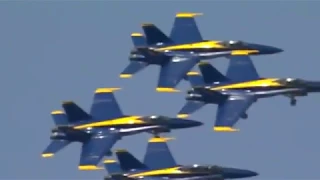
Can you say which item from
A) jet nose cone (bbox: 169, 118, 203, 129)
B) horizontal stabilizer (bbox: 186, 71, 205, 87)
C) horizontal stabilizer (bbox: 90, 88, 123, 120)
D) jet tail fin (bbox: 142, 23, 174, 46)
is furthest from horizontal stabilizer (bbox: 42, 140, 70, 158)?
horizontal stabilizer (bbox: 186, 71, 205, 87)

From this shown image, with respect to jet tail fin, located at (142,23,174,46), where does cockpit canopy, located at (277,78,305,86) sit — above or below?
below

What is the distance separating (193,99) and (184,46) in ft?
21.3

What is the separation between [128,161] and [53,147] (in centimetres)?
751

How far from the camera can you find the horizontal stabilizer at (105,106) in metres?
158

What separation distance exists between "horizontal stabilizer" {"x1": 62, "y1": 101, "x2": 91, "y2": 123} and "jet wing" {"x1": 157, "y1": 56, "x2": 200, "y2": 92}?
262 inches

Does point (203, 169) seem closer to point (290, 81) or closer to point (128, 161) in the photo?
point (128, 161)

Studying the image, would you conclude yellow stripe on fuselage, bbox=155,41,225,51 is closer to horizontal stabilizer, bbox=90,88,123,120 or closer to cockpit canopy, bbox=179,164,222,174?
horizontal stabilizer, bbox=90,88,123,120

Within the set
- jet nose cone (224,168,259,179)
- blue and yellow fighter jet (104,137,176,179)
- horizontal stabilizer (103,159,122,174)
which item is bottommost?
horizontal stabilizer (103,159,122,174)

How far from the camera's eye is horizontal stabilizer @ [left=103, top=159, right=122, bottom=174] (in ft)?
518

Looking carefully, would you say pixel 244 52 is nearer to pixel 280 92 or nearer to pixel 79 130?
pixel 280 92

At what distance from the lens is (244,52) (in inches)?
6275

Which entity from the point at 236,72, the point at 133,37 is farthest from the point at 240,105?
the point at 133,37

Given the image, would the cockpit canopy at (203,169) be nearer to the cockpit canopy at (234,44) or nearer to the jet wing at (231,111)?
the jet wing at (231,111)

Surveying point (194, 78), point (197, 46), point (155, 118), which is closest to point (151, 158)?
point (155, 118)
